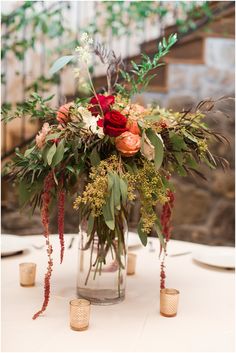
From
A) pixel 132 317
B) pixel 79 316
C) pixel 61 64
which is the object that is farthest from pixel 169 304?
pixel 61 64

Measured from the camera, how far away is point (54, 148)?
3.14ft

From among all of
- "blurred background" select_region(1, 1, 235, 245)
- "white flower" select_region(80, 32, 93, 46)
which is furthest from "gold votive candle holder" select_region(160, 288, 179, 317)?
"blurred background" select_region(1, 1, 235, 245)

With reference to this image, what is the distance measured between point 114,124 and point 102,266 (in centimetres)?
34

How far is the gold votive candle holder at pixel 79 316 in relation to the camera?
36.6 inches

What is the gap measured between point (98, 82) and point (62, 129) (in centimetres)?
232

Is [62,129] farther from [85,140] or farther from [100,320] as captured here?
[100,320]

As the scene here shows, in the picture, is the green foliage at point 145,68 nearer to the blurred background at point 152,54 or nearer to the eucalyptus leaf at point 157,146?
the eucalyptus leaf at point 157,146

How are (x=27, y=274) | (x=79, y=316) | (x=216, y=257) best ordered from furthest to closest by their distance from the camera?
1. (x=216, y=257)
2. (x=27, y=274)
3. (x=79, y=316)

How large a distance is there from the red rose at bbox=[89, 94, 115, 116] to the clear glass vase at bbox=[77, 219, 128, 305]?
0.26 metres

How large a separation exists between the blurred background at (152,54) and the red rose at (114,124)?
2.25m

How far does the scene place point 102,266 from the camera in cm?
109

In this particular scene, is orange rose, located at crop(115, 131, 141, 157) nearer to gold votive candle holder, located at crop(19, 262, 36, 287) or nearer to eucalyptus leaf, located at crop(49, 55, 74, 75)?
eucalyptus leaf, located at crop(49, 55, 74, 75)

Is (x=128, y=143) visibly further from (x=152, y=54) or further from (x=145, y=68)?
(x=152, y=54)

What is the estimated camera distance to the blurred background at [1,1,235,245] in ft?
10.4
